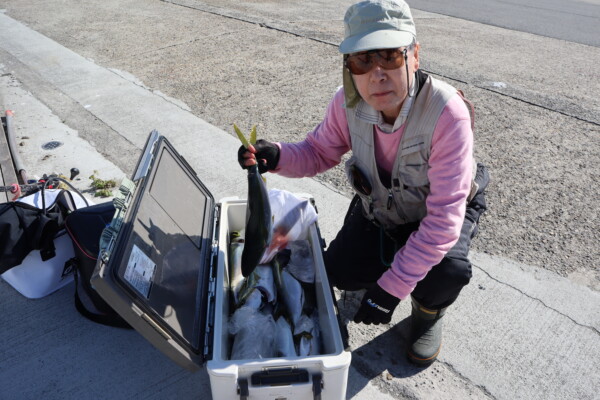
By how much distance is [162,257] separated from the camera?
1938 mm

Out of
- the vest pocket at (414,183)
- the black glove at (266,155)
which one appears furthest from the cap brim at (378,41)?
the black glove at (266,155)

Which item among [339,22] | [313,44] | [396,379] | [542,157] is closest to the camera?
[396,379]

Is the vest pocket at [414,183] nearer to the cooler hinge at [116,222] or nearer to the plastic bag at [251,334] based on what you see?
the plastic bag at [251,334]

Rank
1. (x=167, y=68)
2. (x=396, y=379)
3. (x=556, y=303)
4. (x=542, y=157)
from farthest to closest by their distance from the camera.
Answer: (x=167, y=68)
(x=542, y=157)
(x=556, y=303)
(x=396, y=379)

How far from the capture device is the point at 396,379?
2.18 m

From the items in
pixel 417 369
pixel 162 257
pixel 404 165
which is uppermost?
pixel 404 165

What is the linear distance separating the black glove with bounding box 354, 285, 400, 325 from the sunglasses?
85 centimetres

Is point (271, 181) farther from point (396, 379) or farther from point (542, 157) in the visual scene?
point (542, 157)

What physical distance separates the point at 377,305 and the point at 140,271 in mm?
919

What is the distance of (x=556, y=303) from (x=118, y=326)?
2.25 meters

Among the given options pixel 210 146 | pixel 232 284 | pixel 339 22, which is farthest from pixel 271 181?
pixel 339 22

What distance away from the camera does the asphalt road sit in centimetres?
848

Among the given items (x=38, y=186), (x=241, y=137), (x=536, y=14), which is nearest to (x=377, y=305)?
(x=241, y=137)

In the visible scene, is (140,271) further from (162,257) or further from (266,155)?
(266,155)
